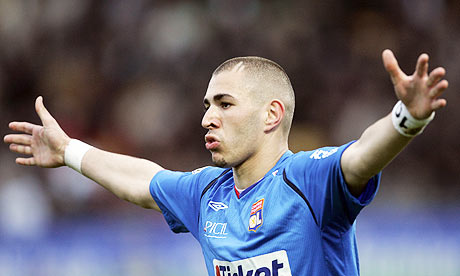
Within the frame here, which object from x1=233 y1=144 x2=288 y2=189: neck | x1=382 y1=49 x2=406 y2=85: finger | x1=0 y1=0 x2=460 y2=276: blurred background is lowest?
x1=382 y1=49 x2=406 y2=85: finger

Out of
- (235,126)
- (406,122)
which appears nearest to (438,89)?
(406,122)

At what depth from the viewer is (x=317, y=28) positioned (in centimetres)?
1237

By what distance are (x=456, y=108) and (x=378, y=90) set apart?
4.11 ft

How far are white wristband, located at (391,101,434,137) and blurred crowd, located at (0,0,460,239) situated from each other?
715cm

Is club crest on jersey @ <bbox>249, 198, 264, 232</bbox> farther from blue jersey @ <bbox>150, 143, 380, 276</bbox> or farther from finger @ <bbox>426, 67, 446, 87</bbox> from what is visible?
finger @ <bbox>426, 67, 446, 87</bbox>

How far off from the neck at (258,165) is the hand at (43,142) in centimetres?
160

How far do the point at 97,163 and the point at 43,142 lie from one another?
1.54 feet

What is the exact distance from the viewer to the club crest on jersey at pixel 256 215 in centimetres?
404

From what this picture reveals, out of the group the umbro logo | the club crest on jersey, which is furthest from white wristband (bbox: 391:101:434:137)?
the umbro logo

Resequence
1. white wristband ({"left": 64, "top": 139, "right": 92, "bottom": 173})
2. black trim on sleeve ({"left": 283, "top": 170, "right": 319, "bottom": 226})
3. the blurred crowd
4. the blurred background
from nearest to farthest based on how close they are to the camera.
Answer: black trim on sleeve ({"left": 283, "top": 170, "right": 319, "bottom": 226})
white wristband ({"left": 64, "top": 139, "right": 92, "bottom": 173})
the blurred background
the blurred crowd

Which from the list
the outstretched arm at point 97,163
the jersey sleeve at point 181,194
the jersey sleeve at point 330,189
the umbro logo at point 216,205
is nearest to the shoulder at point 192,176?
the jersey sleeve at point 181,194

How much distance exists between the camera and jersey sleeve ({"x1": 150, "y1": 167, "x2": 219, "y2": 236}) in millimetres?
4781

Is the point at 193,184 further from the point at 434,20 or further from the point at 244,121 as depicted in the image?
the point at 434,20

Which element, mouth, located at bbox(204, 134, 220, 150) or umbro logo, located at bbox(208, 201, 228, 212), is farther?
umbro logo, located at bbox(208, 201, 228, 212)
